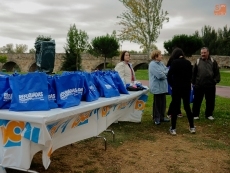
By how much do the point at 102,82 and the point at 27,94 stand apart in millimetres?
1743

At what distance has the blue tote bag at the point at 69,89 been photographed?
130 inches

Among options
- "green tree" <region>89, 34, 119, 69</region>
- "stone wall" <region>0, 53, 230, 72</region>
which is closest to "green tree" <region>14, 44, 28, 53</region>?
"stone wall" <region>0, 53, 230, 72</region>

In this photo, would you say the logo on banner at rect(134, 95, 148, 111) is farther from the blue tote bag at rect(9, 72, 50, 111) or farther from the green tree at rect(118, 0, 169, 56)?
the green tree at rect(118, 0, 169, 56)

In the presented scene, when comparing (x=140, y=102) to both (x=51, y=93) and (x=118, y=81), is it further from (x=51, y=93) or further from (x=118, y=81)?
(x=51, y=93)

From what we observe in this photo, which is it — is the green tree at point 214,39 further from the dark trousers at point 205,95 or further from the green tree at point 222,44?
the dark trousers at point 205,95

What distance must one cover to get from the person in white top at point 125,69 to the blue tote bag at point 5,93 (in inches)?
139

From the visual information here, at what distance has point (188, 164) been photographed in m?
4.09

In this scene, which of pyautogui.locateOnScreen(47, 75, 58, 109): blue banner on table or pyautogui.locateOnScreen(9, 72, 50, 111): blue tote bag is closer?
pyautogui.locateOnScreen(9, 72, 50, 111): blue tote bag

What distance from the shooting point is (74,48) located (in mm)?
40625

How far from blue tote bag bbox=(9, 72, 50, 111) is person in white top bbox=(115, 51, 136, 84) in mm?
3389

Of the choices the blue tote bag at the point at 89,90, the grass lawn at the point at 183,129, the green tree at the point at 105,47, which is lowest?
the grass lawn at the point at 183,129

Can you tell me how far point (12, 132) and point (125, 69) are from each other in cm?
377

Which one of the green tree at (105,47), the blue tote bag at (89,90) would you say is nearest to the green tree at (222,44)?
the green tree at (105,47)

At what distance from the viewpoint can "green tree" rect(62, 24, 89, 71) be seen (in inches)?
1563
